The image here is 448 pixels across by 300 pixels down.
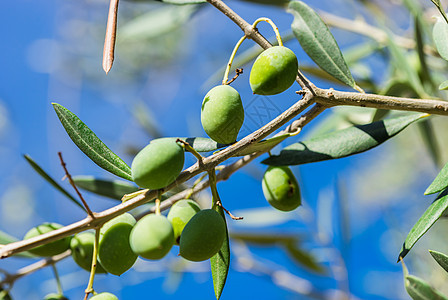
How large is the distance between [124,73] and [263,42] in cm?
488

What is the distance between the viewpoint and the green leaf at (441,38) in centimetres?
96

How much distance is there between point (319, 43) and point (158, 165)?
52 cm

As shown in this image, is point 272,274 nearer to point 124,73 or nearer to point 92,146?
point 92,146

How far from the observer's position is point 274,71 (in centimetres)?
73

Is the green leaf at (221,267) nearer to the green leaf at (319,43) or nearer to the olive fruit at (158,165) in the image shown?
the olive fruit at (158,165)

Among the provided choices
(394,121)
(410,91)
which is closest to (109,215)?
(394,121)

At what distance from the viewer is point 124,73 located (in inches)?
215

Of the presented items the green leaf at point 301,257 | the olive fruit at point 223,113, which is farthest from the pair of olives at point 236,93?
the green leaf at point 301,257

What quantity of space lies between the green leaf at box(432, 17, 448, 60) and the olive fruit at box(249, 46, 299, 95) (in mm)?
416

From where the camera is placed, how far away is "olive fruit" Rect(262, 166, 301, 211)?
0.95m

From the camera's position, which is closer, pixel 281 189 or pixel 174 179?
pixel 174 179

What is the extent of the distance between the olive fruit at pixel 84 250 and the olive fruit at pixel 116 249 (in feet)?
0.44

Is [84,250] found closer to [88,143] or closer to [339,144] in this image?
[88,143]

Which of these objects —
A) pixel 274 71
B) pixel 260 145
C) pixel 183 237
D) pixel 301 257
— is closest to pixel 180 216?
pixel 183 237
